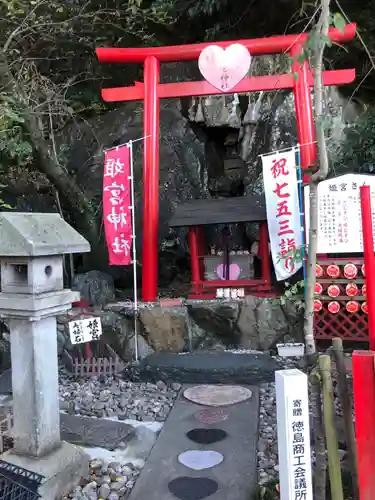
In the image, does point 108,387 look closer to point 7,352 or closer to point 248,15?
point 7,352

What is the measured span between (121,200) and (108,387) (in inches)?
130

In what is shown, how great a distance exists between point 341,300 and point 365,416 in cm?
480

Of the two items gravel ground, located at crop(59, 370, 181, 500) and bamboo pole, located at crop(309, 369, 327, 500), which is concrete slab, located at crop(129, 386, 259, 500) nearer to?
gravel ground, located at crop(59, 370, 181, 500)

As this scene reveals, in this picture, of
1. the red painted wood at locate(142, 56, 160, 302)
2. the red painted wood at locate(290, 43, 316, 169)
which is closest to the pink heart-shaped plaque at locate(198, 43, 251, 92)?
the red painted wood at locate(290, 43, 316, 169)

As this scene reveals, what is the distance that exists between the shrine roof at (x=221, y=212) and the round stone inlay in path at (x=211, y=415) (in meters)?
3.59

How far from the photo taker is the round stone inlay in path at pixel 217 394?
5.94m

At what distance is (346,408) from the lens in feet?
10.4

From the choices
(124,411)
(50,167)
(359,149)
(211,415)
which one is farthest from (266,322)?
(50,167)

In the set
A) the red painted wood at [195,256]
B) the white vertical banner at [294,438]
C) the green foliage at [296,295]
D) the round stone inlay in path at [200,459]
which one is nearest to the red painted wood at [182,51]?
the red painted wood at [195,256]

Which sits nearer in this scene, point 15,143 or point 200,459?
point 200,459

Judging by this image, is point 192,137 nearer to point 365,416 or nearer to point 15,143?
point 15,143

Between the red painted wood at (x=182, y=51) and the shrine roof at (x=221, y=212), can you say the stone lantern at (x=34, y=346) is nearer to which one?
the shrine roof at (x=221, y=212)

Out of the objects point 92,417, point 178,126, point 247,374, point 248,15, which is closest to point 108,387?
point 92,417

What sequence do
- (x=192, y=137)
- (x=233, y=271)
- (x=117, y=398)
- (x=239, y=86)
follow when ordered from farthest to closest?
(x=192, y=137), (x=233, y=271), (x=239, y=86), (x=117, y=398)
